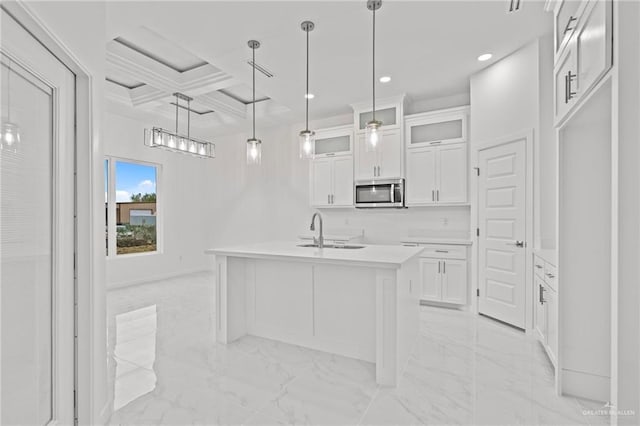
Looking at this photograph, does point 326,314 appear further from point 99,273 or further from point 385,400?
point 99,273

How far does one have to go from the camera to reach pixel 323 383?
2295mm

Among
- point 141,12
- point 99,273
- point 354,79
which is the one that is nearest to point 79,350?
point 99,273

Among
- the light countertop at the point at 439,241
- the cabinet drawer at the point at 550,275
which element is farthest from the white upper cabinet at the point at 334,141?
the cabinet drawer at the point at 550,275

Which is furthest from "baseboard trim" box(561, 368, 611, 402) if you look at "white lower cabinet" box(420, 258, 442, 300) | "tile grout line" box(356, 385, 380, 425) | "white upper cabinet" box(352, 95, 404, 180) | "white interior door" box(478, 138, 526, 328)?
"white upper cabinet" box(352, 95, 404, 180)

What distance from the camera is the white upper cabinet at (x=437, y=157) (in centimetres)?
426

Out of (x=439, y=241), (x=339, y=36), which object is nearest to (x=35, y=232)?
(x=339, y=36)

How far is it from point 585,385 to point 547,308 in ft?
2.06

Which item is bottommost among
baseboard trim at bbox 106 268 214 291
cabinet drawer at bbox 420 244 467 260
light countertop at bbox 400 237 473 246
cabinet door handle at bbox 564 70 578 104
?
baseboard trim at bbox 106 268 214 291

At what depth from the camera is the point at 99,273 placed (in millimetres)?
1778

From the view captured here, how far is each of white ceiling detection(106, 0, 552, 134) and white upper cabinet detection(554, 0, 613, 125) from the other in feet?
2.73

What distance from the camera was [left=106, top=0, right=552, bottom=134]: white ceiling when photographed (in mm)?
2717

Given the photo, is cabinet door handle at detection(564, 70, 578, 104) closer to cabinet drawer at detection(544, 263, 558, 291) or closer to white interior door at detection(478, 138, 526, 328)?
cabinet drawer at detection(544, 263, 558, 291)

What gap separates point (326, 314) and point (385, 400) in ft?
2.85

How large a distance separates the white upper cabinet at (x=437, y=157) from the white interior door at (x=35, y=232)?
3894 mm
